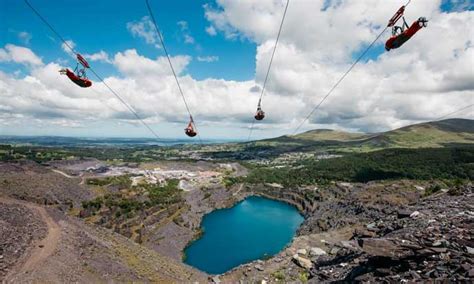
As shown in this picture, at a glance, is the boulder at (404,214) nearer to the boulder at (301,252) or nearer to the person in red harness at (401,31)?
the boulder at (301,252)

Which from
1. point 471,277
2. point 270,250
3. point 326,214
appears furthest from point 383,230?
point 326,214

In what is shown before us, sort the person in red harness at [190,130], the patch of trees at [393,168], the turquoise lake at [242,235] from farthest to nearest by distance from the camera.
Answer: the patch of trees at [393,168]
the turquoise lake at [242,235]
the person in red harness at [190,130]

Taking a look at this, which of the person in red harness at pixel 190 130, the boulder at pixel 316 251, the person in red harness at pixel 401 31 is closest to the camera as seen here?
the person in red harness at pixel 401 31

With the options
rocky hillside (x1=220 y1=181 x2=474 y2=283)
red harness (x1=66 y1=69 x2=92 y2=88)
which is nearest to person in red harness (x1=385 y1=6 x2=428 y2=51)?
rocky hillside (x1=220 y1=181 x2=474 y2=283)

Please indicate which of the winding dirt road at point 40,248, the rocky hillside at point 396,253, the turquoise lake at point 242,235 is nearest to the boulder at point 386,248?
the rocky hillside at point 396,253

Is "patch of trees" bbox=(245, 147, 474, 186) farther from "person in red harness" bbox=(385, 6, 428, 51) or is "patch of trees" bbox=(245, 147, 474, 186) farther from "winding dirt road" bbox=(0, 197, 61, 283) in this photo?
"person in red harness" bbox=(385, 6, 428, 51)

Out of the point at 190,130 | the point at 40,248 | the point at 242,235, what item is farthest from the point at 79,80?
the point at 242,235
